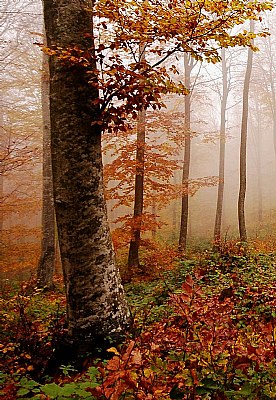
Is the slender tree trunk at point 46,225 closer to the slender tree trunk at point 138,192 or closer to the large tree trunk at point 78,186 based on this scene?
the slender tree trunk at point 138,192

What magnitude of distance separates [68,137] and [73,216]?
0.97 m

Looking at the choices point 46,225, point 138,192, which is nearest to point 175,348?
point 46,225

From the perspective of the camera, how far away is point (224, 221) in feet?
78.4

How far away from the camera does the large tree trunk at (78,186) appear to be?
4141 mm

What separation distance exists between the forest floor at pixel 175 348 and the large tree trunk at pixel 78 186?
442 mm

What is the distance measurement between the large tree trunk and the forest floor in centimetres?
44

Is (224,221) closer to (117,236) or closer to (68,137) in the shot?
(117,236)

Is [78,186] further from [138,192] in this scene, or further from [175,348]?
[138,192]

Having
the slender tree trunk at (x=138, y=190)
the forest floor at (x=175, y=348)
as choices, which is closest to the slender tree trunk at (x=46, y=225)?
the forest floor at (x=175, y=348)

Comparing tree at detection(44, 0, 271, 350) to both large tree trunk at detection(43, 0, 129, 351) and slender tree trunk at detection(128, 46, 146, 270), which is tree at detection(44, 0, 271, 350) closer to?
large tree trunk at detection(43, 0, 129, 351)

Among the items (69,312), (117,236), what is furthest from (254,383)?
(117,236)

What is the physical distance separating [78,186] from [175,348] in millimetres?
2134

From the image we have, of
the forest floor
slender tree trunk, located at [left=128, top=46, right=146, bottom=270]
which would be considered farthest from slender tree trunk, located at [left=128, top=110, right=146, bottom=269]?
A: the forest floor

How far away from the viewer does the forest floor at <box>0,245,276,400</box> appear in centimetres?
250
